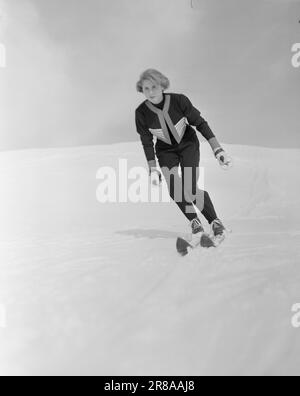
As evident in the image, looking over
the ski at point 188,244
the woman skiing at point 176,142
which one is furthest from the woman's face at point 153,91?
the ski at point 188,244

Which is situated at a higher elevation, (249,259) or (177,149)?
(177,149)

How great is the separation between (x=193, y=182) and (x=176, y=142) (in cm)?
19

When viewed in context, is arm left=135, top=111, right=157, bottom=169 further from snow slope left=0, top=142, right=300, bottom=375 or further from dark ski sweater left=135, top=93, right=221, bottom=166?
snow slope left=0, top=142, right=300, bottom=375

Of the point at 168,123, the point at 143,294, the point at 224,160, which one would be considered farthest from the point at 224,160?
the point at 143,294

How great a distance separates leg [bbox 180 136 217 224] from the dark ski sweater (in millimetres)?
65

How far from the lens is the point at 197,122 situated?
1718 mm

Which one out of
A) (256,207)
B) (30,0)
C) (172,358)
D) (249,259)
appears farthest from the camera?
(256,207)

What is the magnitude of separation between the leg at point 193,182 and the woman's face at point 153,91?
9.1 inches

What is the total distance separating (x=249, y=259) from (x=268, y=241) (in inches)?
10.4

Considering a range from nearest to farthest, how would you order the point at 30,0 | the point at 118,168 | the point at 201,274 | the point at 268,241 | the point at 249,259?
the point at 201,274, the point at 249,259, the point at 268,241, the point at 30,0, the point at 118,168
